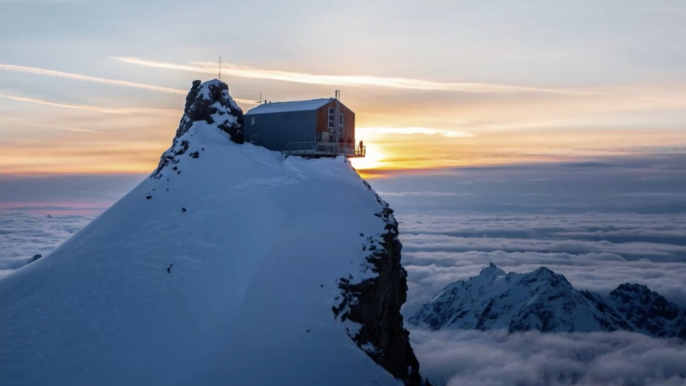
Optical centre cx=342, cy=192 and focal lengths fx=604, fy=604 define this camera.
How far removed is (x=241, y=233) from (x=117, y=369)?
12.8 m

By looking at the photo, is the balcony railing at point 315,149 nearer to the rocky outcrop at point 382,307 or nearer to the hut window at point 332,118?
the hut window at point 332,118

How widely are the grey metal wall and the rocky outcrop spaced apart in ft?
39.7

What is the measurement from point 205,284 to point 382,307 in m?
12.4

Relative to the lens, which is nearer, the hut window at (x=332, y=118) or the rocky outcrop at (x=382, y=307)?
the rocky outcrop at (x=382, y=307)

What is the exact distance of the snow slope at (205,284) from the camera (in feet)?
108

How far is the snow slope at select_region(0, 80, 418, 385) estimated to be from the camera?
32.8 m

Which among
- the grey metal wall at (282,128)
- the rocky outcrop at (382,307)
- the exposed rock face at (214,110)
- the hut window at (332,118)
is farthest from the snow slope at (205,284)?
the hut window at (332,118)

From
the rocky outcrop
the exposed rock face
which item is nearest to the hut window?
the exposed rock face

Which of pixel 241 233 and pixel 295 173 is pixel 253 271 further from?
pixel 295 173

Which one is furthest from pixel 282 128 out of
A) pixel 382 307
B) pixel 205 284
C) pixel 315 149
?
pixel 205 284

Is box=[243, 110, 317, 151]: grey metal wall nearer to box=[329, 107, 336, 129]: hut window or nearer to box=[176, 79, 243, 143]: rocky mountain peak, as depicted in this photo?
box=[329, 107, 336, 129]: hut window

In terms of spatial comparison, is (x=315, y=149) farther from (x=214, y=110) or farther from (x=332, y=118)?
(x=214, y=110)

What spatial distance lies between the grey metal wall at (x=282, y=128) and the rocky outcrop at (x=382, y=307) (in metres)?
12.1

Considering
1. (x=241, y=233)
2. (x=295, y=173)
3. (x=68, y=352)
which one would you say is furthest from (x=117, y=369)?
(x=295, y=173)
